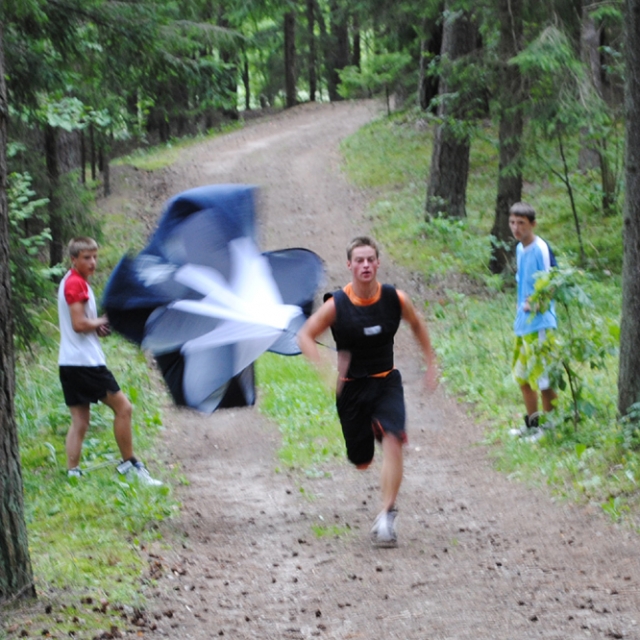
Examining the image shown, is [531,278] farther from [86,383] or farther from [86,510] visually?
[86,510]

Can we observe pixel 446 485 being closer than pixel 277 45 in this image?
Yes

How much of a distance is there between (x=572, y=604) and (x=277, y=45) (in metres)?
41.0

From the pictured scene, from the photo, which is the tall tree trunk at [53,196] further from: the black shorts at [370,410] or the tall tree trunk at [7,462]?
the tall tree trunk at [7,462]

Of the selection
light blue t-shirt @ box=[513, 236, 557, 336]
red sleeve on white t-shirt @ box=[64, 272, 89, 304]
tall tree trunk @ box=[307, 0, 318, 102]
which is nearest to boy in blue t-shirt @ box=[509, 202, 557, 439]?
light blue t-shirt @ box=[513, 236, 557, 336]

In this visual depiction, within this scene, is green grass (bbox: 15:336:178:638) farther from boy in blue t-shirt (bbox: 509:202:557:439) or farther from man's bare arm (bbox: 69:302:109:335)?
boy in blue t-shirt (bbox: 509:202:557:439)

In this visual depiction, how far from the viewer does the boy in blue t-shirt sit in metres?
7.91

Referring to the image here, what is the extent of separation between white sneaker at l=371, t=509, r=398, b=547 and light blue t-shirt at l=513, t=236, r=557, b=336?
269 centimetres

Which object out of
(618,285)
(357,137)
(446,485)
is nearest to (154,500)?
(446,485)

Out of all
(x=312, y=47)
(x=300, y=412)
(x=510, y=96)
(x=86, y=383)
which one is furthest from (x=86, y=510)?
(x=312, y=47)

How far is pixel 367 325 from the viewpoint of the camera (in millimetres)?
6094

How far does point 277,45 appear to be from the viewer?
43125 mm

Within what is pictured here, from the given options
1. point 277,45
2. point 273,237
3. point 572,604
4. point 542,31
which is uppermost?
point 277,45

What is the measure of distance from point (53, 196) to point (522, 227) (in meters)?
9.62

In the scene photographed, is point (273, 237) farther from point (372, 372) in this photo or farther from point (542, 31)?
point (372, 372)
